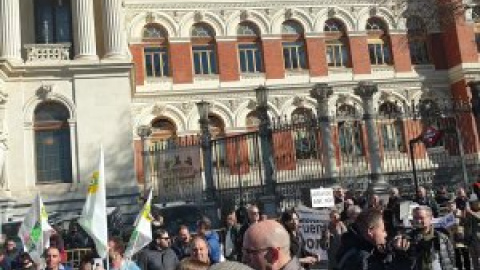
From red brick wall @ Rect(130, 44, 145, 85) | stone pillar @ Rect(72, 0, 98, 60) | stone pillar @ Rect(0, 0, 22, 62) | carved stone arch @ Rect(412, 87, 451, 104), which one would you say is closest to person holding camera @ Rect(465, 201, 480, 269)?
stone pillar @ Rect(72, 0, 98, 60)

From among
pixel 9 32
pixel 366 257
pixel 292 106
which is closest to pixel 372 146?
pixel 9 32

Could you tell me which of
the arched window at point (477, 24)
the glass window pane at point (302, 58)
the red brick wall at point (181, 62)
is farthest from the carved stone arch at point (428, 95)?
the red brick wall at point (181, 62)

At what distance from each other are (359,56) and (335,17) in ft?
7.87

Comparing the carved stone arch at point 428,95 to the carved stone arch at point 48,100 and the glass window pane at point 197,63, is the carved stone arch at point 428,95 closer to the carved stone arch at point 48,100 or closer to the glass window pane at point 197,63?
the glass window pane at point 197,63

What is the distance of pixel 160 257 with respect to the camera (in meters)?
7.98

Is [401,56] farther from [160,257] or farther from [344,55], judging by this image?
[160,257]

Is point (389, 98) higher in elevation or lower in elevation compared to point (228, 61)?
lower

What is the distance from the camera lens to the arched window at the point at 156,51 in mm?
30109

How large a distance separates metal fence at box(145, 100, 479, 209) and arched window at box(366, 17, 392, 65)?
8.57 ft

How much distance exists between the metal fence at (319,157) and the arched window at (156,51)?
18.4ft

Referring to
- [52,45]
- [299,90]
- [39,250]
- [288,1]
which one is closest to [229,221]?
[39,250]

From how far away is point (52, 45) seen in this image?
21984 mm

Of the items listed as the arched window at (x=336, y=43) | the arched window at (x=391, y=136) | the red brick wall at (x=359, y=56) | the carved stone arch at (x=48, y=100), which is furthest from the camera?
the arched window at (x=336, y=43)

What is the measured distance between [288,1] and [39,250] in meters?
25.2
